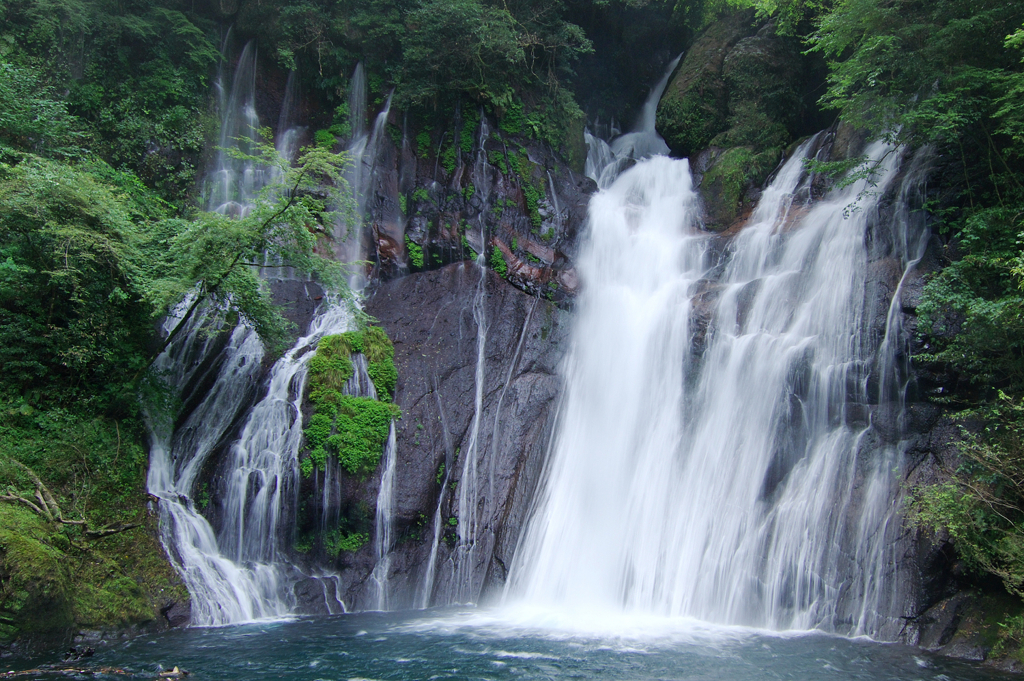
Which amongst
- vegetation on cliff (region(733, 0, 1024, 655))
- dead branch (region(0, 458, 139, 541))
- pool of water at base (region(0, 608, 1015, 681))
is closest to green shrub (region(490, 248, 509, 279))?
vegetation on cliff (region(733, 0, 1024, 655))

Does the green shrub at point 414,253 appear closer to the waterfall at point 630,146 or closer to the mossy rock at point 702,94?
the waterfall at point 630,146

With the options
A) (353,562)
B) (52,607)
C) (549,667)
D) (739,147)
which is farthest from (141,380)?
(739,147)

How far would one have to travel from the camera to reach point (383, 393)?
12406 mm

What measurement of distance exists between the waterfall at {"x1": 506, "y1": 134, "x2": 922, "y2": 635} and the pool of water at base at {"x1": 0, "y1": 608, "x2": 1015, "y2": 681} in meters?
0.86

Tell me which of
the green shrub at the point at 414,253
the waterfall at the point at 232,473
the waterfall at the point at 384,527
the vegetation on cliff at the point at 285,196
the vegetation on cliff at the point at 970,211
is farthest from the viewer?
the green shrub at the point at 414,253

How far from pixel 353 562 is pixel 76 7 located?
15390 millimetres

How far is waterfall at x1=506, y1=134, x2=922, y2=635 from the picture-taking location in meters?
9.51

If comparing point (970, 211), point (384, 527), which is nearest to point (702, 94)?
point (970, 211)

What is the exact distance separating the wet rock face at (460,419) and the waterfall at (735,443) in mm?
532

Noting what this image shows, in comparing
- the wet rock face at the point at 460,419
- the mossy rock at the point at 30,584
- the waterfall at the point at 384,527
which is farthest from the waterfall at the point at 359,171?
the mossy rock at the point at 30,584

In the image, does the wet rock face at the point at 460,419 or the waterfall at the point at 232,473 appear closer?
the waterfall at the point at 232,473

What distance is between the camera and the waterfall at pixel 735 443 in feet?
31.2

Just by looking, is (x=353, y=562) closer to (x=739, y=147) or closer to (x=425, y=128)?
(x=425, y=128)

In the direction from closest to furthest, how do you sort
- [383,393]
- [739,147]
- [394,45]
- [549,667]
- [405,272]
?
1. [549,667]
2. [383,393]
3. [405,272]
4. [739,147]
5. [394,45]
